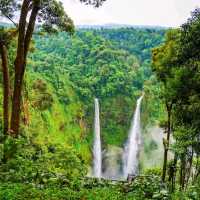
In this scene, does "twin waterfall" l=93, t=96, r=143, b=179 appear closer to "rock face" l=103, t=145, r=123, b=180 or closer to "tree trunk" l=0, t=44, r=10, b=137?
"rock face" l=103, t=145, r=123, b=180

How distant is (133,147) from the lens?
249 feet

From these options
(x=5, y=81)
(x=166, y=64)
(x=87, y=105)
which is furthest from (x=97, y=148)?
(x=5, y=81)

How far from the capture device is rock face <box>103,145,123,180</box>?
72125mm

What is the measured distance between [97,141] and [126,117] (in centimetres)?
744

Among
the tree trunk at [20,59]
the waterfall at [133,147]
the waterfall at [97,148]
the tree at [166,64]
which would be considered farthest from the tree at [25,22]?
the waterfall at [133,147]

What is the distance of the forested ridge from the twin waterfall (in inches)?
37.3

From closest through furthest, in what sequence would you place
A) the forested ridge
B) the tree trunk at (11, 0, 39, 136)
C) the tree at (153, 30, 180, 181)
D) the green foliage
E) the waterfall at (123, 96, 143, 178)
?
1. the green foliage
2. the forested ridge
3. the tree trunk at (11, 0, 39, 136)
4. the tree at (153, 30, 180, 181)
5. the waterfall at (123, 96, 143, 178)

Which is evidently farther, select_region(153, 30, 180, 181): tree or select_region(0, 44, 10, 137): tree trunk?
select_region(153, 30, 180, 181): tree

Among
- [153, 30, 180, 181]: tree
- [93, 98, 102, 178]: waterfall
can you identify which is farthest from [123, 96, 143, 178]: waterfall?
[153, 30, 180, 181]: tree

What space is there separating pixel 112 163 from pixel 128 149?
14.2ft

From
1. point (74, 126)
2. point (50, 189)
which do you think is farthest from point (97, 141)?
point (50, 189)

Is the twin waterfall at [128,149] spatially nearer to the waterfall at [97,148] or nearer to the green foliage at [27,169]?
the waterfall at [97,148]

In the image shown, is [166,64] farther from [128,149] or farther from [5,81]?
[128,149]

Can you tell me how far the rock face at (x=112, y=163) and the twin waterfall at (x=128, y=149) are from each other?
722mm
